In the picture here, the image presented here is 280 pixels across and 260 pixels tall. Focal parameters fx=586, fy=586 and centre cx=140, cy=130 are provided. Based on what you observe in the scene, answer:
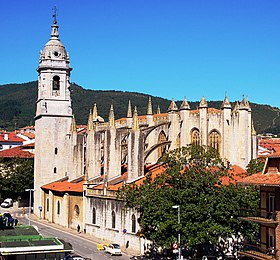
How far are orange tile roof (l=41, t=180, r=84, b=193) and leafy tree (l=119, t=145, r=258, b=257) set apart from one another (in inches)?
990

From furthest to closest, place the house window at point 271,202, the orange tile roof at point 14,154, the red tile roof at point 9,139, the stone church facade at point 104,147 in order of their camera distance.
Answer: the red tile roof at point 9,139 → the orange tile roof at point 14,154 → the stone church facade at point 104,147 → the house window at point 271,202

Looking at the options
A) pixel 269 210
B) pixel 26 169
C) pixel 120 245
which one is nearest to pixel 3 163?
pixel 26 169

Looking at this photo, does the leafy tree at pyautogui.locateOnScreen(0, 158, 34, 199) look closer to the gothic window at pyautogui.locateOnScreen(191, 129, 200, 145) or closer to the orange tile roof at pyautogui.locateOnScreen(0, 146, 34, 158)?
the orange tile roof at pyautogui.locateOnScreen(0, 146, 34, 158)

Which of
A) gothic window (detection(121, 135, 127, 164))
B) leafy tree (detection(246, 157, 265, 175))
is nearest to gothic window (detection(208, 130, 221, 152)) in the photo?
leafy tree (detection(246, 157, 265, 175))

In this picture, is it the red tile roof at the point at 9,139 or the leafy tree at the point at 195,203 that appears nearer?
the leafy tree at the point at 195,203

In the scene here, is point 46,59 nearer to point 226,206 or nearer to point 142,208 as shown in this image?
point 142,208

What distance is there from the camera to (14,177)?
8612 cm

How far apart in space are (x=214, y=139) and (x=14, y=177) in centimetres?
3601

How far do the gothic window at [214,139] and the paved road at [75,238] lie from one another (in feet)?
53.0

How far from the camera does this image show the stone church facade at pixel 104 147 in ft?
195

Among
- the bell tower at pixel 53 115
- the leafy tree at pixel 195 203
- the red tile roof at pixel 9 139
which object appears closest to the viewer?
the leafy tree at pixel 195 203

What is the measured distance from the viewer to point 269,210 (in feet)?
105

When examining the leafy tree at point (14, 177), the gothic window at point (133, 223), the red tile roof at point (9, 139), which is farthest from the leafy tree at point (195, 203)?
the red tile roof at point (9, 139)

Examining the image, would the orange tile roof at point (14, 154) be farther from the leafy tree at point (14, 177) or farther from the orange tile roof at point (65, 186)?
the orange tile roof at point (65, 186)
